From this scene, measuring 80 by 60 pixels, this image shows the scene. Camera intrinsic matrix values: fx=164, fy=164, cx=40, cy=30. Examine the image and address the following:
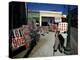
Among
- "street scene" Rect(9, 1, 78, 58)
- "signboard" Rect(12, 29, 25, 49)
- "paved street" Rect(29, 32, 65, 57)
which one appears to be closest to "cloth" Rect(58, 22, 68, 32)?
"street scene" Rect(9, 1, 78, 58)

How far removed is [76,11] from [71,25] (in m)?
0.21

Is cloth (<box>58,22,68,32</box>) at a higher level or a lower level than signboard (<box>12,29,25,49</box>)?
higher

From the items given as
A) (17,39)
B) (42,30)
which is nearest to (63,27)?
(42,30)

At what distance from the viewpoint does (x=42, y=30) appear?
6.84ft

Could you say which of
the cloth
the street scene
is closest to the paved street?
the street scene

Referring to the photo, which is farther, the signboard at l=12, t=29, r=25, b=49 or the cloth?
the cloth

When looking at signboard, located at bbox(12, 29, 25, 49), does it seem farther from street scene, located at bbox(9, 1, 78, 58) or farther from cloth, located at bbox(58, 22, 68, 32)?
cloth, located at bbox(58, 22, 68, 32)

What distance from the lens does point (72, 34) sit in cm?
219

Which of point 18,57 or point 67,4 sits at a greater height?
point 67,4

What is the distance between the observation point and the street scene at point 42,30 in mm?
1997

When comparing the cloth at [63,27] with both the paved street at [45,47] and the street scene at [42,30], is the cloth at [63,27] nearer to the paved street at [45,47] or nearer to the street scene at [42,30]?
the street scene at [42,30]

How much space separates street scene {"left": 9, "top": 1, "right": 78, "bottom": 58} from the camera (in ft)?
6.55
